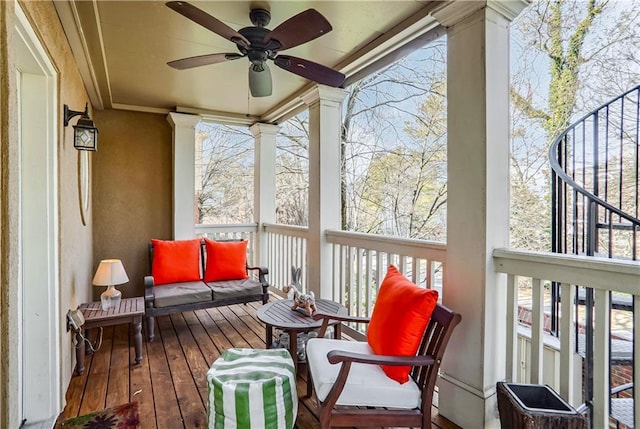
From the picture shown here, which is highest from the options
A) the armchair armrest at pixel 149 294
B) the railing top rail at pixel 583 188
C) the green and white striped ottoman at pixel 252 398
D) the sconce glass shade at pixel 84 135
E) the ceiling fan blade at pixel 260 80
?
the ceiling fan blade at pixel 260 80

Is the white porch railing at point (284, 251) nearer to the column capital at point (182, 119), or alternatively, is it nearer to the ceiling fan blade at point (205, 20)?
the column capital at point (182, 119)

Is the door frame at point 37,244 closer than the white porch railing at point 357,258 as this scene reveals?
Yes

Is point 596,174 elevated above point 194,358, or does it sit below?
above

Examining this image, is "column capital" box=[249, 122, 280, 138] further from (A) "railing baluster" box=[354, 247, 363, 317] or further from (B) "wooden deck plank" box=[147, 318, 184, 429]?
(B) "wooden deck plank" box=[147, 318, 184, 429]

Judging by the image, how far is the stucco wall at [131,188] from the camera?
14.9ft

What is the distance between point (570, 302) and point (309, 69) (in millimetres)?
2058

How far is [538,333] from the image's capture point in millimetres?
1839

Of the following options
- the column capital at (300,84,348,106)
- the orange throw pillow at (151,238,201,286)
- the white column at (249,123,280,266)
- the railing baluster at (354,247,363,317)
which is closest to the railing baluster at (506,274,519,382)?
the railing baluster at (354,247,363,317)

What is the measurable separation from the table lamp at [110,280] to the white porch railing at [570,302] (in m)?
3.11

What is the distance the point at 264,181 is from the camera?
17.0ft

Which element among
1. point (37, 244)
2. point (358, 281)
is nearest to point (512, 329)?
point (358, 281)

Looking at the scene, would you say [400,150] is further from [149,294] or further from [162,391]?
[162,391]

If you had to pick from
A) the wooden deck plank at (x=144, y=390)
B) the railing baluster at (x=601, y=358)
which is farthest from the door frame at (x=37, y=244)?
the railing baluster at (x=601, y=358)

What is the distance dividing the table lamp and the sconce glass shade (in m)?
1.11
